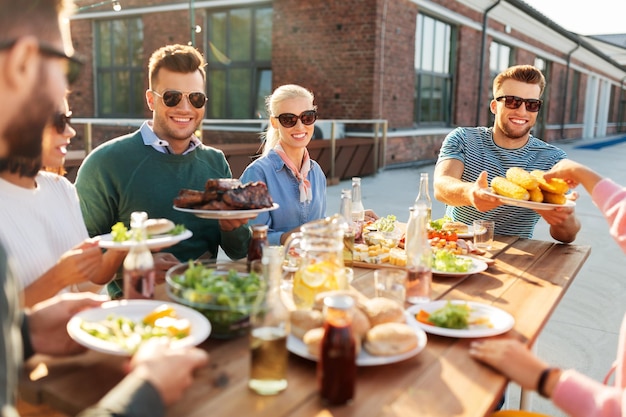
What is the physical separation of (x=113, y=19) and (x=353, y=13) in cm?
711

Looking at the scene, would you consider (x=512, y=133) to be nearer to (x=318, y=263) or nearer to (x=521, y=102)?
(x=521, y=102)

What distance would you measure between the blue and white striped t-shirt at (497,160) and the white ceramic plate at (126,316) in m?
2.39

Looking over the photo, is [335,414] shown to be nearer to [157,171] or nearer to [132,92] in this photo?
[157,171]

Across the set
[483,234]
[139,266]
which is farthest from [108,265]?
[483,234]

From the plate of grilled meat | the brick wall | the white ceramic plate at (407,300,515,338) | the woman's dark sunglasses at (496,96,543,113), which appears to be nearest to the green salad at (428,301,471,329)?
the white ceramic plate at (407,300,515,338)

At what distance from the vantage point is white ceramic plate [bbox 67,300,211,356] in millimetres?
1338

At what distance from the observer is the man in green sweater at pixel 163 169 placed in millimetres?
2744

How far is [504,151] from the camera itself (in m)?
3.51

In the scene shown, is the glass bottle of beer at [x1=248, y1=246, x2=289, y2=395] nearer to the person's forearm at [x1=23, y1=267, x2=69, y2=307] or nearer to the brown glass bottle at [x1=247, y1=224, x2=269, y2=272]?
the brown glass bottle at [x1=247, y1=224, x2=269, y2=272]

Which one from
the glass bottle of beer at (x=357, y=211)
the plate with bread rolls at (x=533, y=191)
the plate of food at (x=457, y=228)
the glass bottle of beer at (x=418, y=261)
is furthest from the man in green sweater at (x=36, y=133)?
the plate of food at (x=457, y=228)

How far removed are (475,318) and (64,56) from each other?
1.39m

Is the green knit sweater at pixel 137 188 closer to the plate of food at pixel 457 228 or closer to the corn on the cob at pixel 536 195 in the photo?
the plate of food at pixel 457 228

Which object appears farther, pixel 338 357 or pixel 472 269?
pixel 472 269

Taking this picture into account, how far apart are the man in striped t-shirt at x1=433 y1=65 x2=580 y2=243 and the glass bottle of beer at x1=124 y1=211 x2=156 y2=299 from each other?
1.97m
